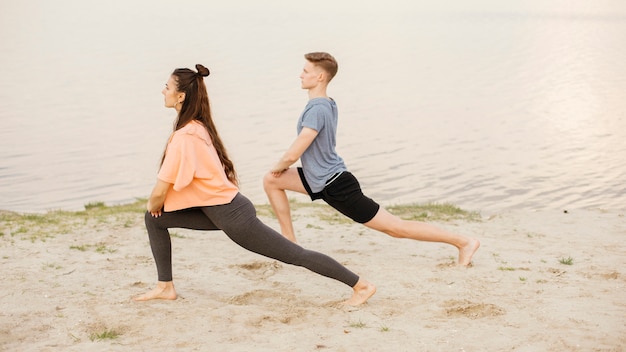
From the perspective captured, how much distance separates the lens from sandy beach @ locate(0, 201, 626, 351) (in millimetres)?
5613

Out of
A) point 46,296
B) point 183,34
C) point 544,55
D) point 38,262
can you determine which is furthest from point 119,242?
point 183,34

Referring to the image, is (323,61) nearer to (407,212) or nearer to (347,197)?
(347,197)

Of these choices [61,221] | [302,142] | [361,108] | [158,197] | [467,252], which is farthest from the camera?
[361,108]

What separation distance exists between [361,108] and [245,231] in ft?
61.1

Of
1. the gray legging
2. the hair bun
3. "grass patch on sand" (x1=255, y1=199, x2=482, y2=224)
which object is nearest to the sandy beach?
the gray legging

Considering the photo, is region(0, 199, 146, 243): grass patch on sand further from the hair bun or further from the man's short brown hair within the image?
the man's short brown hair

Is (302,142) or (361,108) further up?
(302,142)

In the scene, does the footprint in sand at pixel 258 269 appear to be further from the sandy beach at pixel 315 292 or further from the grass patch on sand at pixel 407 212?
the grass patch on sand at pixel 407 212

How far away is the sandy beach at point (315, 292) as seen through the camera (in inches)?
221

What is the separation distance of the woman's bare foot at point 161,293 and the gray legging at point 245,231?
0.38 meters

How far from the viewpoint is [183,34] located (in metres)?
48.5

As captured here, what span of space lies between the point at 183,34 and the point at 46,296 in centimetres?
4333

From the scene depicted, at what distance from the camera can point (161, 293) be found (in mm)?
6445

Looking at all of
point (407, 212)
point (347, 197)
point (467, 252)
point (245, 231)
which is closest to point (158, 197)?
point (245, 231)
